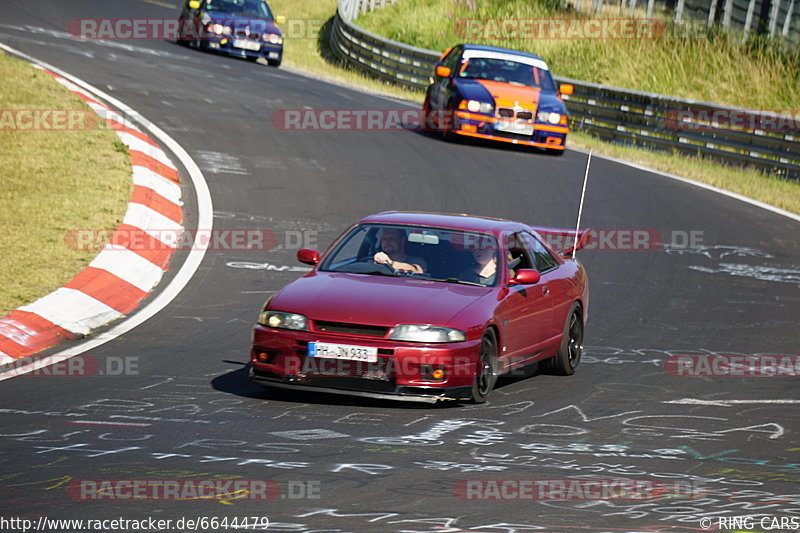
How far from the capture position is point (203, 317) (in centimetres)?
1066

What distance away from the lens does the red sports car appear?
316 inches

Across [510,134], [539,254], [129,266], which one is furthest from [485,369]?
[510,134]

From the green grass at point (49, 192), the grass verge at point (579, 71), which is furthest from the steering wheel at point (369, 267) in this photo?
the grass verge at point (579, 71)

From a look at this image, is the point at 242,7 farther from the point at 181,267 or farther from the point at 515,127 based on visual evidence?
the point at 181,267

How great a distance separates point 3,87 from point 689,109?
12318 millimetres

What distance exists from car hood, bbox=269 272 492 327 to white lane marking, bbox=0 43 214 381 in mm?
1845

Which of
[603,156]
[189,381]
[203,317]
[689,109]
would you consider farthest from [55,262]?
[689,109]

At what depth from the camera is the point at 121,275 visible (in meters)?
11.5

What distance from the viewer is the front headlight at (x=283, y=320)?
8.20 metres

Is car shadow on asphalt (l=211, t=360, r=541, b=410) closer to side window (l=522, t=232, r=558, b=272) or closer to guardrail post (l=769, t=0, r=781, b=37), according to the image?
side window (l=522, t=232, r=558, b=272)

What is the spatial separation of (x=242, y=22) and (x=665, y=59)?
1027cm

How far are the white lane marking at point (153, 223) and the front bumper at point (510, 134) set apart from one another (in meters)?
8.11

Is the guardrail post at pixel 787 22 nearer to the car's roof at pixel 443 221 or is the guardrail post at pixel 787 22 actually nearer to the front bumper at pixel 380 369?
the car's roof at pixel 443 221

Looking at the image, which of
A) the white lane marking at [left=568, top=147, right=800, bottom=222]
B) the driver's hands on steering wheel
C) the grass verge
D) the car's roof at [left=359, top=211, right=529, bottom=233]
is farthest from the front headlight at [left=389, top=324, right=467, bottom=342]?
the grass verge
